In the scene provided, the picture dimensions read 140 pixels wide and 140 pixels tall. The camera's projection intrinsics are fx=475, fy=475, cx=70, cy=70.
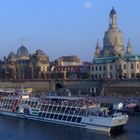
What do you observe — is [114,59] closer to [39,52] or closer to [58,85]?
[58,85]

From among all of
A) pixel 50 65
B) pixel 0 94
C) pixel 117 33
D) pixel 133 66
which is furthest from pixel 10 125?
pixel 50 65

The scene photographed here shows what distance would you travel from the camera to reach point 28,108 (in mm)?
58812

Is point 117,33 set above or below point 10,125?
above

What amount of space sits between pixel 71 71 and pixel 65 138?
8825 cm

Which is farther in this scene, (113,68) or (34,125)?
(113,68)

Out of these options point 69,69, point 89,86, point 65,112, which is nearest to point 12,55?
point 69,69

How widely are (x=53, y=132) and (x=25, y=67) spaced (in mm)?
87083

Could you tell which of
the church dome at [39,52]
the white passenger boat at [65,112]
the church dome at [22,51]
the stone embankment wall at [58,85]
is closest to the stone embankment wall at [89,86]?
the stone embankment wall at [58,85]

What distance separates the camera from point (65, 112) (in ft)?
176

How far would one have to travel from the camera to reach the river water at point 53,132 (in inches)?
1801

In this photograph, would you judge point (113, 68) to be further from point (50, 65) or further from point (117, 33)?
point (50, 65)

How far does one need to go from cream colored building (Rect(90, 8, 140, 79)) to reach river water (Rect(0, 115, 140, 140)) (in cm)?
5175

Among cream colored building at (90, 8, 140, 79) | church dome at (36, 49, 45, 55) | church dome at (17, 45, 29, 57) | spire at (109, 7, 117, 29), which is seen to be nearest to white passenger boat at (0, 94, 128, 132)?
cream colored building at (90, 8, 140, 79)

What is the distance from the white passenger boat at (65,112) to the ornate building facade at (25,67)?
66344 mm
